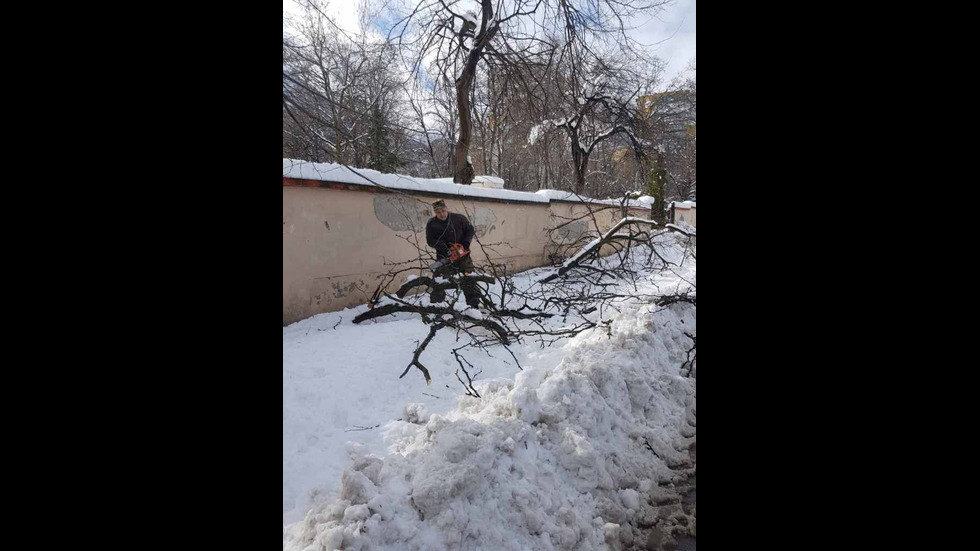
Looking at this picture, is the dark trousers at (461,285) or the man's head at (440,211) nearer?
the dark trousers at (461,285)

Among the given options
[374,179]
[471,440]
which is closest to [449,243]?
[374,179]

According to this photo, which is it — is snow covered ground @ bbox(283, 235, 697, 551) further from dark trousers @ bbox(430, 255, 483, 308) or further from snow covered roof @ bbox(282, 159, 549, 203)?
snow covered roof @ bbox(282, 159, 549, 203)

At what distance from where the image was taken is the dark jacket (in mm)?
2947

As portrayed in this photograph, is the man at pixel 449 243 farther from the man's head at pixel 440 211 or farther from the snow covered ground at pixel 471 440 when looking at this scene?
the snow covered ground at pixel 471 440

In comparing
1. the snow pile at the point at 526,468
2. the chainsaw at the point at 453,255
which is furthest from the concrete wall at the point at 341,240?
the snow pile at the point at 526,468

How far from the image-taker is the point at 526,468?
176 cm

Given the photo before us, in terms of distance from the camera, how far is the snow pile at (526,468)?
144 cm

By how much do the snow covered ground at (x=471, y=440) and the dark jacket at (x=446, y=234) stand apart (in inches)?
23.4

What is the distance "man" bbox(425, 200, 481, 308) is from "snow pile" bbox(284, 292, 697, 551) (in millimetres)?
669

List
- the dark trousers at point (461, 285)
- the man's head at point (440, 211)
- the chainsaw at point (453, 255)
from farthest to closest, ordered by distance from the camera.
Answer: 1. the man's head at point (440, 211)
2. the chainsaw at point (453, 255)
3. the dark trousers at point (461, 285)

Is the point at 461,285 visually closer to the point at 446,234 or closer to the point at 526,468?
the point at 446,234

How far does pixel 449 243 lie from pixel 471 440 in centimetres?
158
